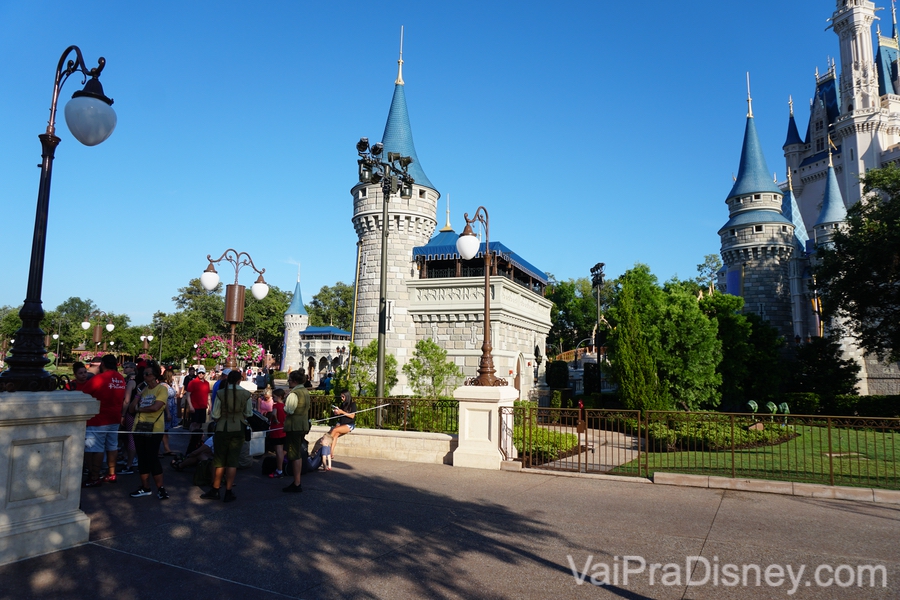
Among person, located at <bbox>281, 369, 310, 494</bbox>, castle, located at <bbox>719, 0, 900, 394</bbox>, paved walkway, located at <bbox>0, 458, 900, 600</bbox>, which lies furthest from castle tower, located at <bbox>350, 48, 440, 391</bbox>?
castle, located at <bbox>719, 0, 900, 394</bbox>

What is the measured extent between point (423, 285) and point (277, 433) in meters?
17.8

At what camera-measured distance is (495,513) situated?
6.71m

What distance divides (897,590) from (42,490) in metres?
7.55

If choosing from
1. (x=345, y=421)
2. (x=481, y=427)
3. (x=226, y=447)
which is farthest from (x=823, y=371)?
(x=226, y=447)

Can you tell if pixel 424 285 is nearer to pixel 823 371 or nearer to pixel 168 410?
pixel 168 410

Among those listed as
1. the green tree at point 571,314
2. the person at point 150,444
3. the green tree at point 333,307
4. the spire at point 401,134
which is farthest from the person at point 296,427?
the green tree at point 333,307

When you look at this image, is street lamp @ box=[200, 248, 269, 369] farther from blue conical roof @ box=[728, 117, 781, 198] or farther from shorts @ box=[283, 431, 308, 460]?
blue conical roof @ box=[728, 117, 781, 198]

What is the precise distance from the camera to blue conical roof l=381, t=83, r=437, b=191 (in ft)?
90.3

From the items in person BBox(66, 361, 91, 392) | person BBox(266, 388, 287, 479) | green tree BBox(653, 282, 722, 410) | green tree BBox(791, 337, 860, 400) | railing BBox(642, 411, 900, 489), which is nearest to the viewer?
person BBox(66, 361, 91, 392)

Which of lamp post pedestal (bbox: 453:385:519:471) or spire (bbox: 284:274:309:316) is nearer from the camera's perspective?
lamp post pedestal (bbox: 453:385:519:471)

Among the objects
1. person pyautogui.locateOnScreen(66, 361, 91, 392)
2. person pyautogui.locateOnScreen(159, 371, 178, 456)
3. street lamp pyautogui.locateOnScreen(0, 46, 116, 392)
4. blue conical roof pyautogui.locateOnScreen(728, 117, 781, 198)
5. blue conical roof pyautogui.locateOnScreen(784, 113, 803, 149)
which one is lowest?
person pyautogui.locateOnScreen(159, 371, 178, 456)

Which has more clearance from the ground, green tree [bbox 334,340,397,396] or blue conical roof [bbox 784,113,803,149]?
blue conical roof [bbox 784,113,803,149]

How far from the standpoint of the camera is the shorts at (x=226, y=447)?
6.87m

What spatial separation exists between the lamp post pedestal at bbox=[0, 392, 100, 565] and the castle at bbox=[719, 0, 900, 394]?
131ft
